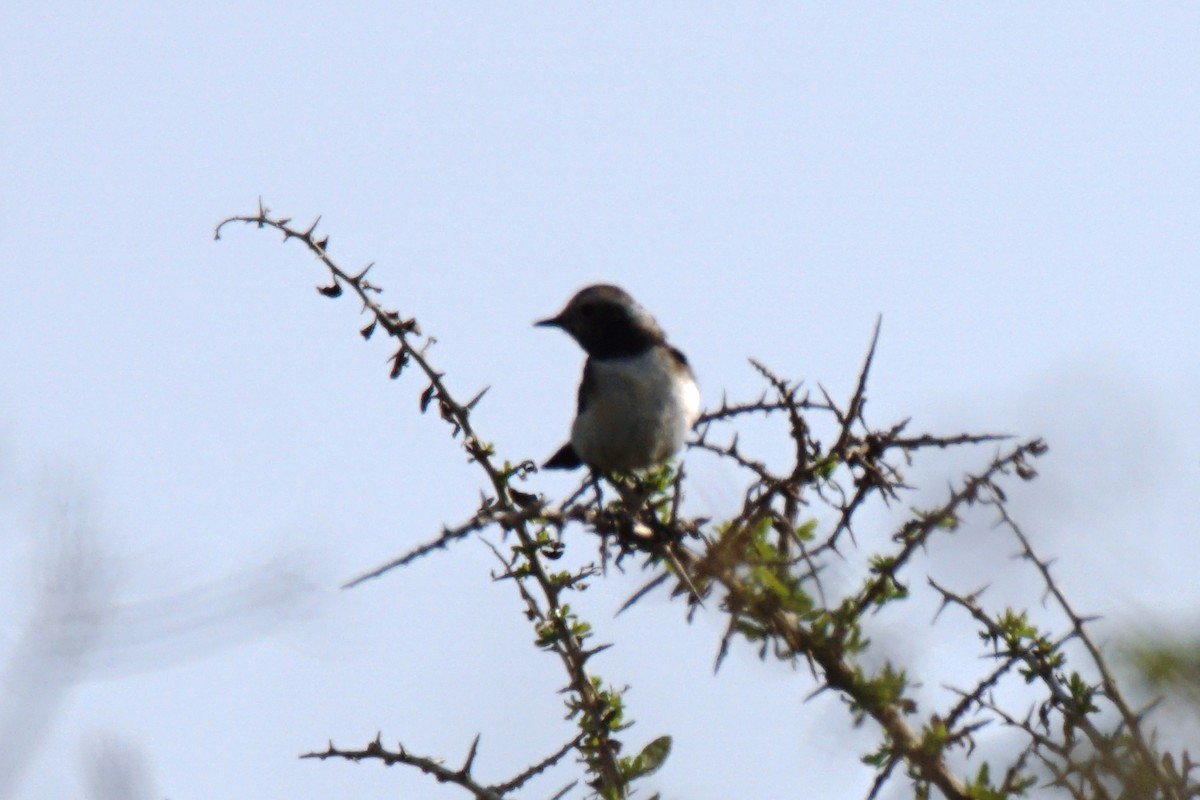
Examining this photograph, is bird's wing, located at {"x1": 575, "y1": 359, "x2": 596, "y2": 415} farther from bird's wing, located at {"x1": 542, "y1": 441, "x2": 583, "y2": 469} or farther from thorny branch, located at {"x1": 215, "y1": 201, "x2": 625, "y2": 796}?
thorny branch, located at {"x1": 215, "y1": 201, "x2": 625, "y2": 796}

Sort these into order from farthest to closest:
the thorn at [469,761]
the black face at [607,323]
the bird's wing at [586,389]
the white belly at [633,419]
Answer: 1. the black face at [607,323]
2. the bird's wing at [586,389]
3. the white belly at [633,419]
4. the thorn at [469,761]

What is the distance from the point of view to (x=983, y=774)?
325cm

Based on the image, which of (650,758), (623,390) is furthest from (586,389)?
(650,758)

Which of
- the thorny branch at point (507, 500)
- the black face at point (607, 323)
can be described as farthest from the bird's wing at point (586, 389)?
the thorny branch at point (507, 500)

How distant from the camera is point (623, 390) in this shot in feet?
21.7

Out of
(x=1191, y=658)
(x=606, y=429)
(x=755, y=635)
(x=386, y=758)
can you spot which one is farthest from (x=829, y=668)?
(x=606, y=429)

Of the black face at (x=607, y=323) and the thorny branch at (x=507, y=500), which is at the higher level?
the black face at (x=607, y=323)

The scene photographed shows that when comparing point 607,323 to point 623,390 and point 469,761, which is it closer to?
point 623,390

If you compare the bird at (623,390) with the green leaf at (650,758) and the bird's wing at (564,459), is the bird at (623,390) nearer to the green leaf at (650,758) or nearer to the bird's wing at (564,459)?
the bird's wing at (564,459)

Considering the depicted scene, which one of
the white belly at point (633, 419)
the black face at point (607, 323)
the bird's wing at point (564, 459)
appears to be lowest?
the white belly at point (633, 419)

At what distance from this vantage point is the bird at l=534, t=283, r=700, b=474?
6469mm

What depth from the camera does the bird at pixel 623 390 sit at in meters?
6.47

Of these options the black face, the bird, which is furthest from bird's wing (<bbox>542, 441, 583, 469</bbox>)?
the black face

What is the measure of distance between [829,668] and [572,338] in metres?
4.38
